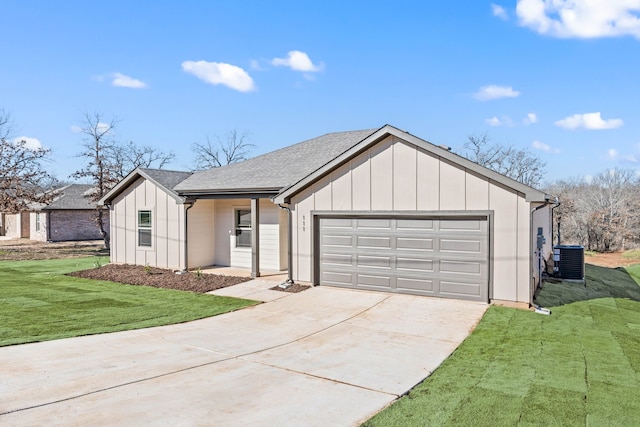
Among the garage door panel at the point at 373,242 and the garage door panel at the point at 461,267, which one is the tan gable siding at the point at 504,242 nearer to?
the garage door panel at the point at 461,267

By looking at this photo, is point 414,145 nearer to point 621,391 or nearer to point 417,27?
point 621,391

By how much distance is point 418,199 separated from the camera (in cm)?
1032

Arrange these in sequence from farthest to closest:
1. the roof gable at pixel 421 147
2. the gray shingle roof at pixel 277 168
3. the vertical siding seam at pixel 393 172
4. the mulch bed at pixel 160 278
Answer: the gray shingle roof at pixel 277 168 < the mulch bed at pixel 160 278 < the vertical siding seam at pixel 393 172 < the roof gable at pixel 421 147

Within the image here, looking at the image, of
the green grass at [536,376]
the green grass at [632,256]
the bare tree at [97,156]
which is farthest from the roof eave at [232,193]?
the green grass at [632,256]

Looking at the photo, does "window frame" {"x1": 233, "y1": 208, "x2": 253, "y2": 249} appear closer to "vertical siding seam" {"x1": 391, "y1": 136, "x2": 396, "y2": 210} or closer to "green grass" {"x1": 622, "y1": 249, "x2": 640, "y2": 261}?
"vertical siding seam" {"x1": 391, "y1": 136, "x2": 396, "y2": 210}

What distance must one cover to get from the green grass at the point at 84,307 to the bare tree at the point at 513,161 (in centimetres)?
3582

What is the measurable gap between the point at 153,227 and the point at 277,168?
17.1 feet

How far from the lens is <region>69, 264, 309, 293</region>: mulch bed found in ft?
40.5

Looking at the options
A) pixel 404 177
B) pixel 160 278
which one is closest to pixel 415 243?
pixel 404 177

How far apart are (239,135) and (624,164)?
39825 mm

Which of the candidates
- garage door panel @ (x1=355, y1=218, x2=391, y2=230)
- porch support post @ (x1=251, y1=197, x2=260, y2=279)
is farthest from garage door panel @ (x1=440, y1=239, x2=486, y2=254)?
porch support post @ (x1=251, y1=197, x2=260, y2=279)

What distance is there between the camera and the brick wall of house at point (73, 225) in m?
30.3

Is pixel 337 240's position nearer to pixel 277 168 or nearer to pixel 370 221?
pixel 370 221

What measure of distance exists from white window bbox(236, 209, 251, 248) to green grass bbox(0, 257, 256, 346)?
3.88m
